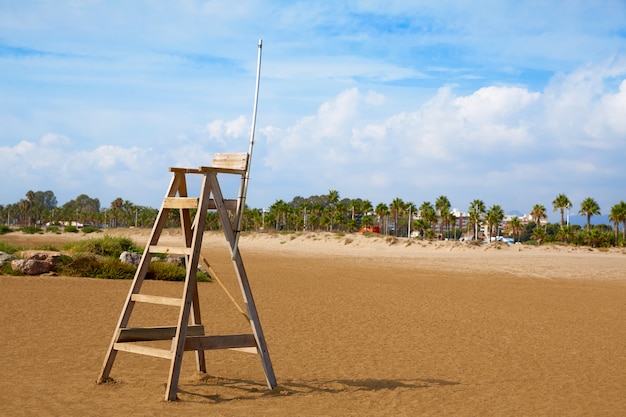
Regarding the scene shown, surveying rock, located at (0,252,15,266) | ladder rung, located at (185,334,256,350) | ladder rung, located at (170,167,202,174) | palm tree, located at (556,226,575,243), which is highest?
palm tree, located at (556,226,575,243)

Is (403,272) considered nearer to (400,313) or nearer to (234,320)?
(400,313)

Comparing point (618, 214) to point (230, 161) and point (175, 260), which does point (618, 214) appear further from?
point (230, 161)

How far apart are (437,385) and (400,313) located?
7.74m

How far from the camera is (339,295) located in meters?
20.6

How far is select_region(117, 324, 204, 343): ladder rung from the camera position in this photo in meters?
8.31

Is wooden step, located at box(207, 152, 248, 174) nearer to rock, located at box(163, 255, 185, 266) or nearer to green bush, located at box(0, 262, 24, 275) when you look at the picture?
green bush, located at box(0, 262, 24, 275)

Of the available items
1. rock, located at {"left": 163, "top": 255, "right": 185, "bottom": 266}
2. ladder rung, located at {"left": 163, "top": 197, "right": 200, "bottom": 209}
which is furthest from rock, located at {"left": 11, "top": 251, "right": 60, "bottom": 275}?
ladder rung, located at {"left": 163, "top": 197, "right": 200, "bottom": 209}

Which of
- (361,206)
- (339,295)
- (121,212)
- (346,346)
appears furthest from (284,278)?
(121,212)

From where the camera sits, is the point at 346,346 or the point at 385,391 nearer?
the point at 385,391

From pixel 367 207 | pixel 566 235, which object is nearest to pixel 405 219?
Result: pixel 367 207

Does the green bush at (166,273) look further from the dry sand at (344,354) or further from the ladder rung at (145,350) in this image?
the ladder rung at (145,350)

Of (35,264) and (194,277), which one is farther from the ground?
(194,277)

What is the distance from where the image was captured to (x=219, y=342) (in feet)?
26.5

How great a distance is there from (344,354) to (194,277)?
13.1 feet
